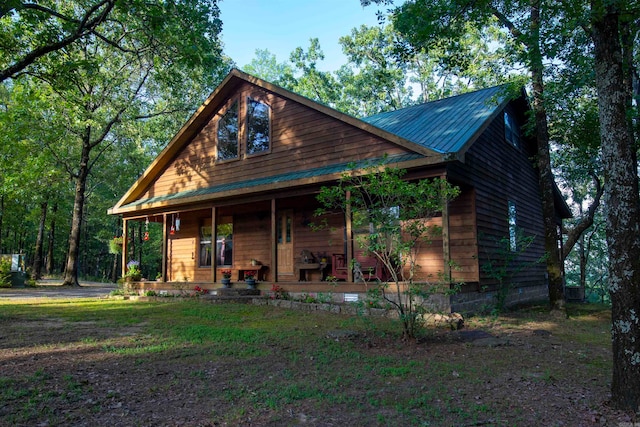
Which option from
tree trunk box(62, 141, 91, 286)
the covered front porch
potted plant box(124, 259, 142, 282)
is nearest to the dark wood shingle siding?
the covered front porch

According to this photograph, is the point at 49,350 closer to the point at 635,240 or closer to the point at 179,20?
the point at 635,240

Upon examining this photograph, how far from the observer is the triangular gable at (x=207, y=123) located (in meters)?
10.8

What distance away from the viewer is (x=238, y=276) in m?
14.9

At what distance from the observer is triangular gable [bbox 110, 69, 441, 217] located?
10.8m

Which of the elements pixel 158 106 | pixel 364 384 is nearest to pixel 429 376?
pixel 364 384

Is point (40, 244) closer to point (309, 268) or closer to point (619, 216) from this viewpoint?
point (309, 268)

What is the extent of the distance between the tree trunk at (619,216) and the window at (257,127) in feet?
32.2

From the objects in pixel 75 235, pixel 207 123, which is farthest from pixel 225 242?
pixel 75 235

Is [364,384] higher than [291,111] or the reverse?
the reverse

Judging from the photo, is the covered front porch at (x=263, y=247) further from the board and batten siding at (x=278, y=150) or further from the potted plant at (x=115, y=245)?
the potted plant at (x=115, y=245)

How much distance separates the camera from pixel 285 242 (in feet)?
45.6

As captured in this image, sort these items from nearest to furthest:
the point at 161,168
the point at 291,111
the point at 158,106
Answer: the point at 291,111 < the point at 161,168 < the point at 158,106

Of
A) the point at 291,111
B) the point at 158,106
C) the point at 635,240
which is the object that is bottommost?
the point at 635,240

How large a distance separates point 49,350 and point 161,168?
10759mm
